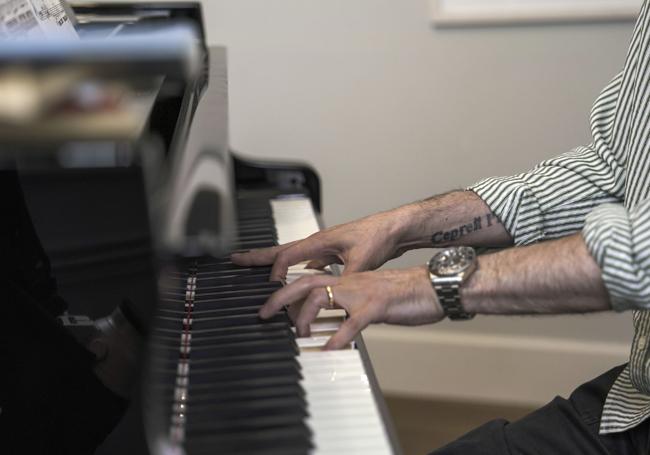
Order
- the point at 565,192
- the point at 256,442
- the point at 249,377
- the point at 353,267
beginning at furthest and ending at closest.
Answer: the point at 565,192 < the point at 353,267 < the point at 249,377 < the point at 256,442

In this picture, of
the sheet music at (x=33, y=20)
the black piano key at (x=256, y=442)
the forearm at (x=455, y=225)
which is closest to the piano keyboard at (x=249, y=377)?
the black piano key at (x=256, y=442)

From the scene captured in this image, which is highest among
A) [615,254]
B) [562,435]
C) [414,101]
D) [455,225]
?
[615,254]

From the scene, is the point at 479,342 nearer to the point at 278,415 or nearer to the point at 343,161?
the point at 343,161

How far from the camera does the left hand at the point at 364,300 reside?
1.00 meters

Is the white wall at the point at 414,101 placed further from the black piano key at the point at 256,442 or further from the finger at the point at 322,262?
the black piano key at the point at 256,442

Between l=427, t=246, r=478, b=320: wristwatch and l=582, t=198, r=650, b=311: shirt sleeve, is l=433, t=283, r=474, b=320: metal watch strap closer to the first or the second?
l=427, t=246, r=478, b=320: wristwatch

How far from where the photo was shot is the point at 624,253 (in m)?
0.94

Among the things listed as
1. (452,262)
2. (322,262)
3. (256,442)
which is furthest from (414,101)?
(256,442)

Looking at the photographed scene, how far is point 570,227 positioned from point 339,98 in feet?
3.18

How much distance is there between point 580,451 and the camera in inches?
48.7

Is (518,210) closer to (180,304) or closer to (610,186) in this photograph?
(610,186)

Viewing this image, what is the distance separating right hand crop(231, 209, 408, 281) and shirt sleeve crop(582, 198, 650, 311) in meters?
0.34

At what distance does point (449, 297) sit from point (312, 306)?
17cm

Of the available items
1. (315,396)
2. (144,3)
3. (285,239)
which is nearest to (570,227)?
(285,239)
